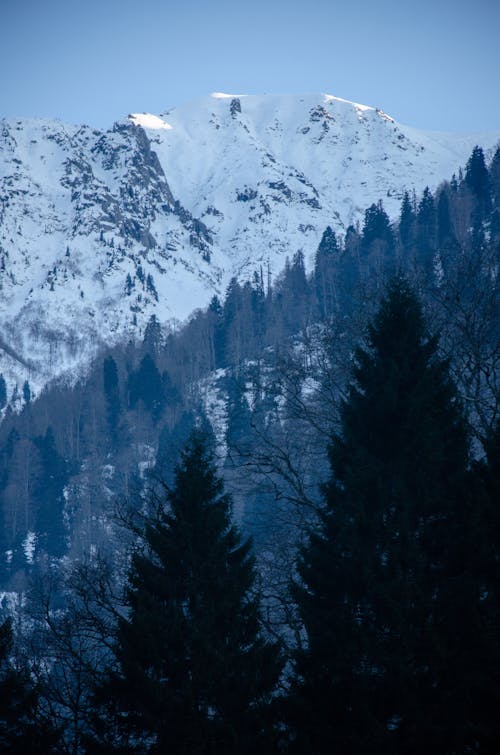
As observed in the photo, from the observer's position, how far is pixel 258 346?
7675 cm

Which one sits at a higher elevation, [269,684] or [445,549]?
[445,549]

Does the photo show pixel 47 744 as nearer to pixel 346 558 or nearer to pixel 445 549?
pixel 346 558

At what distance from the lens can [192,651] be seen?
9875 millimetres

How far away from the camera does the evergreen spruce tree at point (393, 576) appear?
26.8ft

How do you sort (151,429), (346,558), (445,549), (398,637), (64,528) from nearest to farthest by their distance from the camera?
1. (398,637)
2. (445,549)
3. (346,558)
4. (64,528)
5. (151,429)

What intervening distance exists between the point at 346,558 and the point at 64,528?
52.0 metres

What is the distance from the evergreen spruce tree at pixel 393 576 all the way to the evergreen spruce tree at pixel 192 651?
0.77 m

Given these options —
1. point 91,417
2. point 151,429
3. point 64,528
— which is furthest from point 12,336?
point 64,528

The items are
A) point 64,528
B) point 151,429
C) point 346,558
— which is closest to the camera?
point 346,558

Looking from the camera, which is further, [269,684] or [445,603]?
[269,684]

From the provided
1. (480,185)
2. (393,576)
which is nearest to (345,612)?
(393,576)

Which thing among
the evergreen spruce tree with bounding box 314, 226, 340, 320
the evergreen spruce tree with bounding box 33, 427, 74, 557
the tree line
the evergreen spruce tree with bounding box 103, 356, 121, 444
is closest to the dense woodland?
the tree line

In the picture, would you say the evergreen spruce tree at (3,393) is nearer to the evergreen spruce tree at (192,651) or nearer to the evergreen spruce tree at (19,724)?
the evergreen spruce tree at (19,724)

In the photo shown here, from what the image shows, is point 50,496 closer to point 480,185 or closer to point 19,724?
point 19,724
